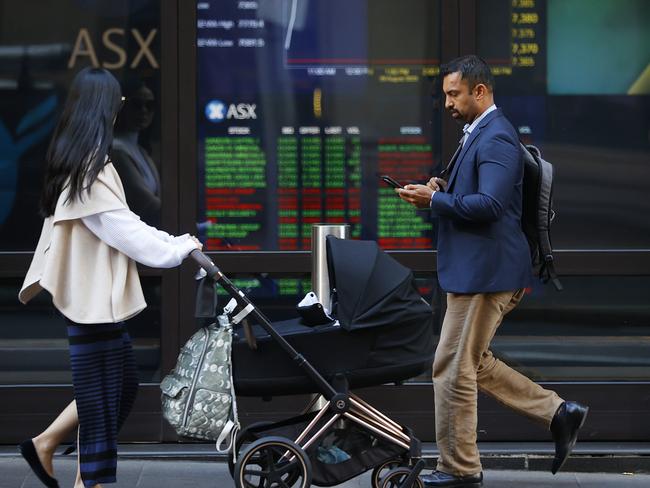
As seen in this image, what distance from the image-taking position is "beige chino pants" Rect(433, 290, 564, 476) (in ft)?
18.6

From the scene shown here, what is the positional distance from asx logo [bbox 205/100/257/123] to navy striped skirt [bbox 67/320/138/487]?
1.73 meters

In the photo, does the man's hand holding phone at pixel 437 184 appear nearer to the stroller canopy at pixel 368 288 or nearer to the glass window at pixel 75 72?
the stroller canopy at pixel 368 288

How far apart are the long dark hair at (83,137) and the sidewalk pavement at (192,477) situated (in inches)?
62.1

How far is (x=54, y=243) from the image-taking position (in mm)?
5227

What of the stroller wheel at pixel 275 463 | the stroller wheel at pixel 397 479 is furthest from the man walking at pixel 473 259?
the stroller wheel at pixel 275 463

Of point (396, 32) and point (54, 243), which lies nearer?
point (54, 243)

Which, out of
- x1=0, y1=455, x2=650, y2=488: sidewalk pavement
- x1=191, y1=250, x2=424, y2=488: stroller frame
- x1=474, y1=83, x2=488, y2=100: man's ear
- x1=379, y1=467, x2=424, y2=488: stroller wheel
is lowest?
x1=0, y1=455, x2=650, y2=488: sidewalk pavement

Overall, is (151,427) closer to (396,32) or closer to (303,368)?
(303,368)

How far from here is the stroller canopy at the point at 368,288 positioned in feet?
17.2

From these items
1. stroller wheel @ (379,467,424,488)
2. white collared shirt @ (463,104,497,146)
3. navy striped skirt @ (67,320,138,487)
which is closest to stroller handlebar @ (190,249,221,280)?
navy striped skirt @ (67,320,138,487)

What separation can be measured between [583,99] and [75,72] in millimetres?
2616

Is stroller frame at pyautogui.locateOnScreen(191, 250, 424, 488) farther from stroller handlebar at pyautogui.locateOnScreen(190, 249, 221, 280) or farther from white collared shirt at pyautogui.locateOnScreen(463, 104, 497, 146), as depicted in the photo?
white collared shirt at pyautogui.locateOnScreen(463, 104, 497, 146)

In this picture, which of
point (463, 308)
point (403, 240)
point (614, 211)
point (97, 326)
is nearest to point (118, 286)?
point (97, 326)

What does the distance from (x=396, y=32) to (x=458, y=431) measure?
7.20 ft
